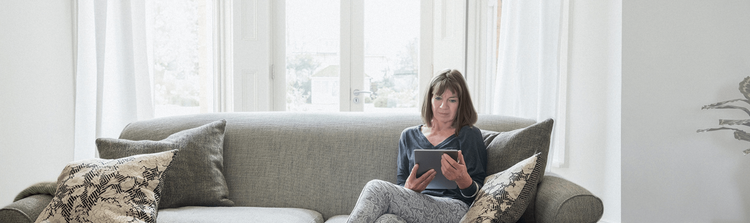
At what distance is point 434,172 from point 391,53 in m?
2.28

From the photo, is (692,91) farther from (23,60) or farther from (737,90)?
(23,60)

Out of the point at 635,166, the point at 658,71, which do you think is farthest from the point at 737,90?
the point at 635,166

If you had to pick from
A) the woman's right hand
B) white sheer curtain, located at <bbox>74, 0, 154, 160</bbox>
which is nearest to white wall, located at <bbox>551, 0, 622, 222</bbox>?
the woman's right hand

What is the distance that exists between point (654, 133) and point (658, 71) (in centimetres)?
32

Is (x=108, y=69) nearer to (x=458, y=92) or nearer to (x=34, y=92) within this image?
(x=34, y=92)

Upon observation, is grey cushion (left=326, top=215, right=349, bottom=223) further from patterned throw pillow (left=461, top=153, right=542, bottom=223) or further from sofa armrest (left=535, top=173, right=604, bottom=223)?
sofa armrest (left=535, top=173, right=604, bottom=223)

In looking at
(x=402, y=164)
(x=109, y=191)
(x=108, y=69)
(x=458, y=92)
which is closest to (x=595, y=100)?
(x=458, y=92)

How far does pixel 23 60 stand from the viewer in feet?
7.70

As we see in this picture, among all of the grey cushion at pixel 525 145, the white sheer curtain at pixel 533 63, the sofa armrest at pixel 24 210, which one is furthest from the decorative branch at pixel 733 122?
the sofa armrest at pixel 24 210

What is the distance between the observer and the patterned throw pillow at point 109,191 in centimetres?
146

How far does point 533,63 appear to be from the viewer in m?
2.85

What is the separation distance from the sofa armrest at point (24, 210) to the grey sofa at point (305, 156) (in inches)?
17.3

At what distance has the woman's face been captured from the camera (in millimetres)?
1794

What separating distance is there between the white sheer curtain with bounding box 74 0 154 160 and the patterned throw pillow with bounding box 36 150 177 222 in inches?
47.7
